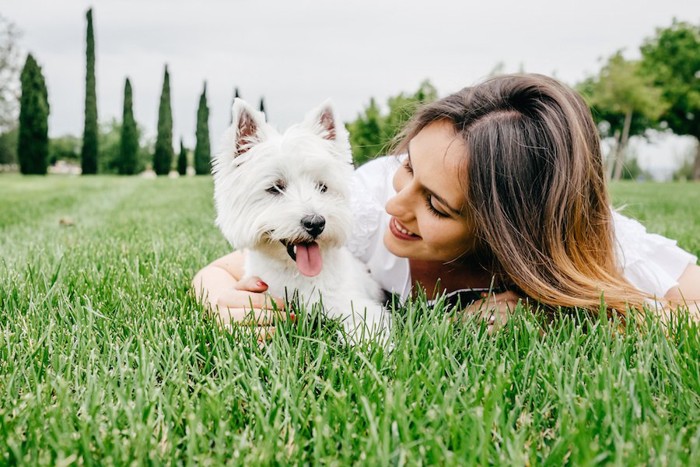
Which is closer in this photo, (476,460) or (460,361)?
(476,460)

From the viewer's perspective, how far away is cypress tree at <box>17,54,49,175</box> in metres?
33.2

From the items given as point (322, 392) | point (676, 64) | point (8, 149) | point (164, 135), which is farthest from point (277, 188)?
point (8, 149)

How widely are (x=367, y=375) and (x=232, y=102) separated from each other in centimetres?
155

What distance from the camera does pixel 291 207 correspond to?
2.55 m

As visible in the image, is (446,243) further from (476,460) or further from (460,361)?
(476,460)

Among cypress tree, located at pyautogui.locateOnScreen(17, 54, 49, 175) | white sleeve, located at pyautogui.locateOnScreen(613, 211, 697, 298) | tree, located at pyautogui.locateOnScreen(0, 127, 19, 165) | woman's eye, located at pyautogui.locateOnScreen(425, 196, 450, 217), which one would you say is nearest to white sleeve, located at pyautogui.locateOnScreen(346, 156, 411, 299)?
woman's eye, located at pyautogui.locateOnScreen(425, 196, 450, 217)

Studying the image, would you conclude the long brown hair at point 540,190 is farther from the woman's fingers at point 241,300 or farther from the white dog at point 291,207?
the woman's fingers at point 241,300

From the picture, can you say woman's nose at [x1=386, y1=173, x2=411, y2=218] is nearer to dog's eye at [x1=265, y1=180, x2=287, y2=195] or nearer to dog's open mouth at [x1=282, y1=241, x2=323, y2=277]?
dog's open mouth at [x1=282, y1=241, x2=323, y2=277]

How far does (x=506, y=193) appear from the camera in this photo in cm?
254

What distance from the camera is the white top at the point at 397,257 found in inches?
119

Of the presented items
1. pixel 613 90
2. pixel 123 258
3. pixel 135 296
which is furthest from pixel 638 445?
pixel 613 90

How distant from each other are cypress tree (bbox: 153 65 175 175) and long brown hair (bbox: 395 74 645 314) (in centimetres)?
4039

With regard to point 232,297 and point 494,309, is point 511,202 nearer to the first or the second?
point 494,309

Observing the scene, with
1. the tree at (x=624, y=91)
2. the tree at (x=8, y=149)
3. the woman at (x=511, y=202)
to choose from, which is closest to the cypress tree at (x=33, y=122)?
the tree at (x=8, y=149)
